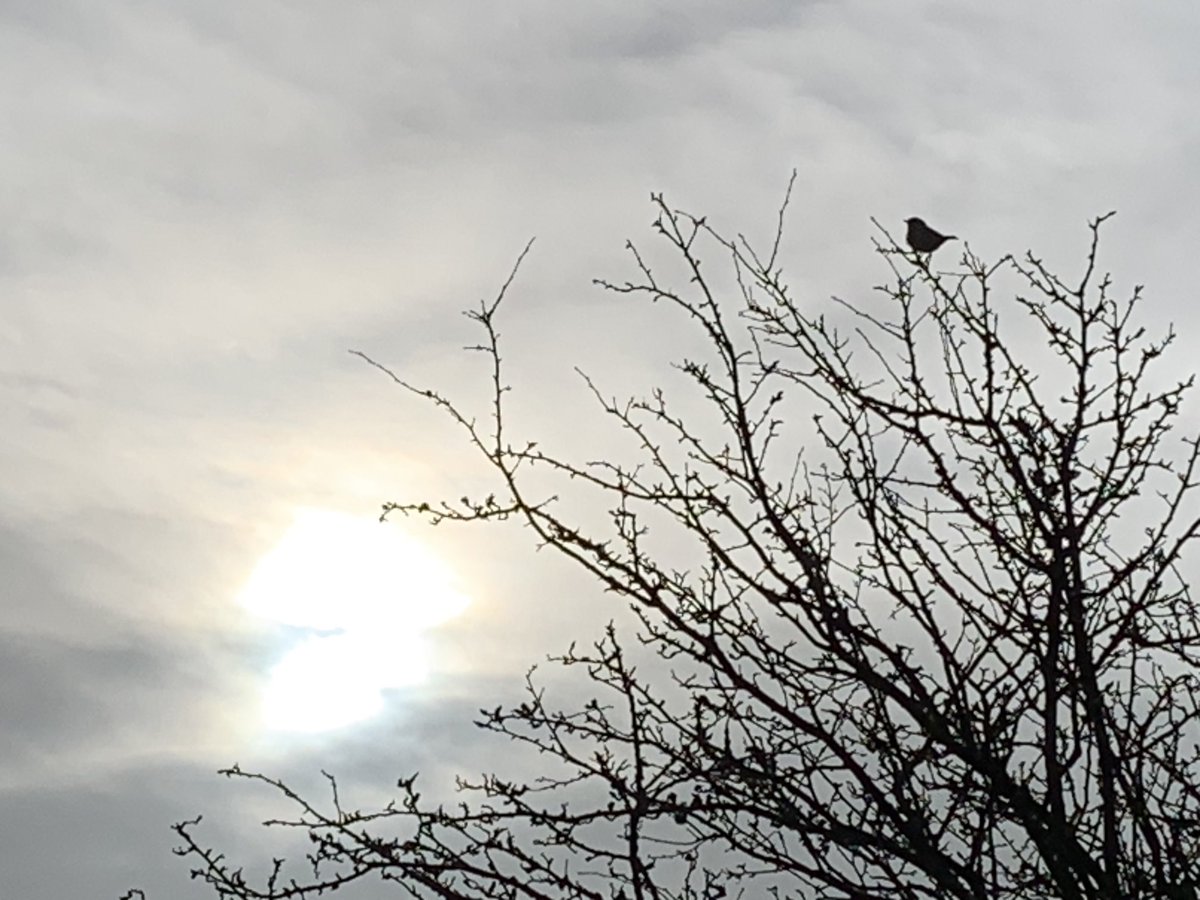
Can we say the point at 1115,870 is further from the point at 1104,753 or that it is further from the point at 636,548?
the point at 636,548

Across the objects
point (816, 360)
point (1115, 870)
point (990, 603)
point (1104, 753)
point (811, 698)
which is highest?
point (816, 360)

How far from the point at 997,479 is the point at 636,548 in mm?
1349

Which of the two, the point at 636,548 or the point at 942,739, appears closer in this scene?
the point at 942,739

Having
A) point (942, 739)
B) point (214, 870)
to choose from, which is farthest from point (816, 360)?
point (214, 870)

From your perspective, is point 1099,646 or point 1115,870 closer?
point 1115,870

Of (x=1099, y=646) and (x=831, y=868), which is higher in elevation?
(x=1099, y=646)

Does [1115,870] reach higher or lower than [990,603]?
lower

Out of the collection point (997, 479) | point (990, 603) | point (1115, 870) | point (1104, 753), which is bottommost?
point (1115, 870)

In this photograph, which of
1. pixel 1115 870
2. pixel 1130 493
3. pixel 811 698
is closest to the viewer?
pixel 1115 870

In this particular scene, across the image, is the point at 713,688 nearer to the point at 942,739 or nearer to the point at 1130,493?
the point at 942,739

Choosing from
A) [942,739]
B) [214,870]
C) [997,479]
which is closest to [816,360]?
[997,479]

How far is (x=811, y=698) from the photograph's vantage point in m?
4.55

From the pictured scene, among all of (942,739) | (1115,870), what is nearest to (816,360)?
(942,739)

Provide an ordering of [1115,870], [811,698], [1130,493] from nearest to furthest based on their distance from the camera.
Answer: [1115,870]
[811,698]
[1130,493]
